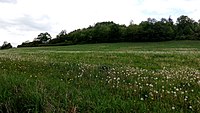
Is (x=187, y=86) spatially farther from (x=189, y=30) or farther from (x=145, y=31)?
(x=189, y=30)

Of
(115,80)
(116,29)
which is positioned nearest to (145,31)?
(116,29)

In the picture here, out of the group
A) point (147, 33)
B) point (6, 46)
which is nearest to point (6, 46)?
point (6, 46)

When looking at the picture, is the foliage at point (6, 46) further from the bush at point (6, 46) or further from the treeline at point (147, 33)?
the treeline at point (147, 33)

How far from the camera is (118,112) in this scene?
21.5ft

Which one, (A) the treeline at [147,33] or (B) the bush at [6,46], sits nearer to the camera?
(A) the treeline at [147,33]

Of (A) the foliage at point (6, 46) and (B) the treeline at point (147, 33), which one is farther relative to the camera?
(A) the foliage at point (6, 46)

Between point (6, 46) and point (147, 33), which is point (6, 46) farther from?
point (147, 33)

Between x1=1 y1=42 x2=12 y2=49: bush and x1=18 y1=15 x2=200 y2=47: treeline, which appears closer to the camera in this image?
x1=18 y1=15 x2=200 y2=47: treeline

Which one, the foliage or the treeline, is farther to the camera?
the foliage

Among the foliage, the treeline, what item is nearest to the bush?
the foliage

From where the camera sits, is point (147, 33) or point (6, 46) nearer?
point (147, 33)

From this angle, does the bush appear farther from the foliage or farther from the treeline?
the treeline

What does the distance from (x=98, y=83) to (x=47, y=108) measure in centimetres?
308

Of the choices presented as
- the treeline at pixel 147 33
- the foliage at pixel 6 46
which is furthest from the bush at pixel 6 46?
the treeline at pixel 147 33
